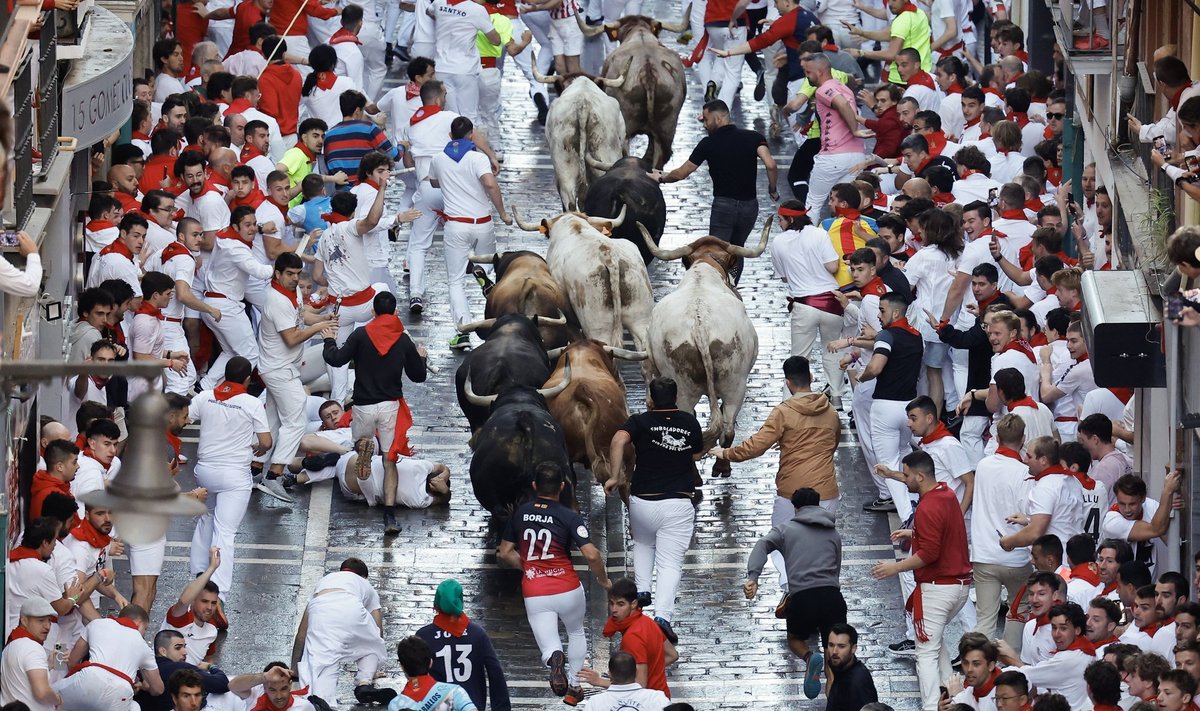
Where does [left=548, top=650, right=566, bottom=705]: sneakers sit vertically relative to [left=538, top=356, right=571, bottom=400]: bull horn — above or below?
below

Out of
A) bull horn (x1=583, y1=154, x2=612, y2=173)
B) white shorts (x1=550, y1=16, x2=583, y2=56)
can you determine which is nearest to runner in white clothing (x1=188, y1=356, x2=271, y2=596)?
bull horn (x1=583, y1=154, x2=612, y2=173)

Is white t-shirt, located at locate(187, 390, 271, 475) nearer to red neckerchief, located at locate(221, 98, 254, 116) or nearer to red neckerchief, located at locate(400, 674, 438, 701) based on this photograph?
red neckerchief, located at locate(400, 674, 438, 701)

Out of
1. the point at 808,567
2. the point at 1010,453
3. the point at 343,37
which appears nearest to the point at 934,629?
the point at 808,567

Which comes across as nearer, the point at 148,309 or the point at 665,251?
the point at 148,309

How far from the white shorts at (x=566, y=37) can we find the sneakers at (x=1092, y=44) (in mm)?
8696

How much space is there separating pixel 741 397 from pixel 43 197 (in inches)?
220

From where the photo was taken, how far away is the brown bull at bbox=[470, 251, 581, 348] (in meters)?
19.0

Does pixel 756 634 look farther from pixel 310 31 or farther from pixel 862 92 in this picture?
pixel 310 31

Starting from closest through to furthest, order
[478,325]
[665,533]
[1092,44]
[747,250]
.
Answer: [665,533] < [478,325] < [1092,44] < [747,250]

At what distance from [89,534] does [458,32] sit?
1159 cm

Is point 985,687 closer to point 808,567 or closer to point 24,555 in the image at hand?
point 808,567

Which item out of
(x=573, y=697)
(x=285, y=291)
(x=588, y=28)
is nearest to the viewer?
(x=573, y=697)

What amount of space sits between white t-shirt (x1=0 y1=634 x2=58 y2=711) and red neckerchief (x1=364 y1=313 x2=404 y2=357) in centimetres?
471

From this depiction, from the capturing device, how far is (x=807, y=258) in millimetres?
18984
